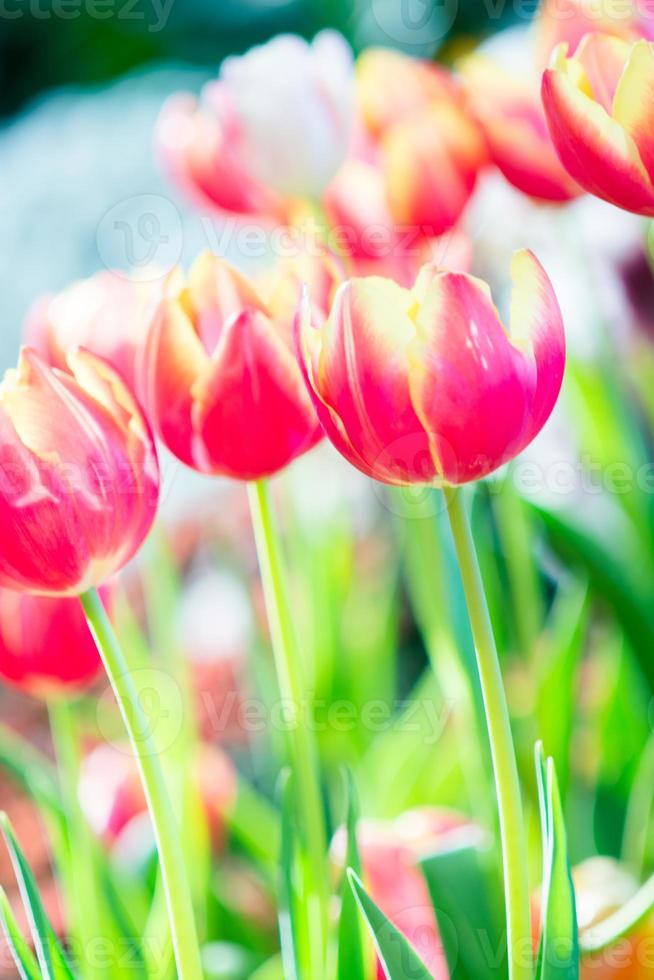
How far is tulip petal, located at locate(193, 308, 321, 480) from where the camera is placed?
0.40m

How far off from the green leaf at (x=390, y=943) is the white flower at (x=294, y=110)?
391 millimetres

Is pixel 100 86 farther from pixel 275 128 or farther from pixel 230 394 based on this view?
pixel 230 394

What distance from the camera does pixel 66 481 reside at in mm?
354

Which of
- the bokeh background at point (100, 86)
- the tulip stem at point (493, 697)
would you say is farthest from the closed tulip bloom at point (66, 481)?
the bokeh background at point (100, 86)

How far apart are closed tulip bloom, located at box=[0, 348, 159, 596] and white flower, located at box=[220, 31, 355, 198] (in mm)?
286

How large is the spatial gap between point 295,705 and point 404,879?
0.38ft

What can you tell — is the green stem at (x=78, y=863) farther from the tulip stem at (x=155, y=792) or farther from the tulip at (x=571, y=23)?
the tulip at (x=571, y=23)

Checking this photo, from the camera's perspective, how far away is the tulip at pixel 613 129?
1.19 feet

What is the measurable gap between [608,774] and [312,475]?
1.65 feet

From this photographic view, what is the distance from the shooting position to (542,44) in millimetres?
509

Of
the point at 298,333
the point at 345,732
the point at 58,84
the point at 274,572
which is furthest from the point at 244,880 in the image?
the point at 58,84

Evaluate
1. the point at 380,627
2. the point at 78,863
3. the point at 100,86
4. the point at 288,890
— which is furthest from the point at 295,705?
the point at 100,86

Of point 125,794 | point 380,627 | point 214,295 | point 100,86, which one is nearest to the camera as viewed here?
point 214,295

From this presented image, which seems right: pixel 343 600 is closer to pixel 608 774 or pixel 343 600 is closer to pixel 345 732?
pixel 345 732
